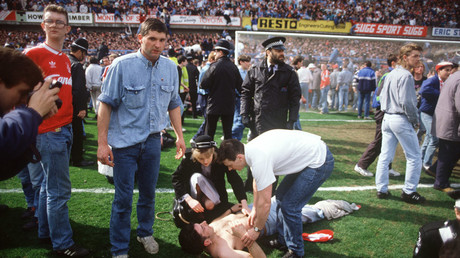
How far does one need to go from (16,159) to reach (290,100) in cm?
343

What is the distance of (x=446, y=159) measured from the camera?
4473 millimetres

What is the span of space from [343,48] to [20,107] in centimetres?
1157

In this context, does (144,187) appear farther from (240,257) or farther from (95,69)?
(95,69)

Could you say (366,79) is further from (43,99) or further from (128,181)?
(43,99)

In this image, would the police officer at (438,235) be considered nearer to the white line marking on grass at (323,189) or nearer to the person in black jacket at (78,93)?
the white line marking on grass at (323,189)

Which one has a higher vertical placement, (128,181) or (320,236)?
(128,181)

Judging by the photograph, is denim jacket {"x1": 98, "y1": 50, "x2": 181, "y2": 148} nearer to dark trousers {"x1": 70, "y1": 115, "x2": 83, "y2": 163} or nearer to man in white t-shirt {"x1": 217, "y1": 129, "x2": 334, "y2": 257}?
man in white t-shirt {"x1": 217, "y1": 129, "x2": 334, "y2": 257}

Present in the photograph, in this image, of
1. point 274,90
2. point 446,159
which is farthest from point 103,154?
point 446,159

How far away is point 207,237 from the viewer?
9.08 ft

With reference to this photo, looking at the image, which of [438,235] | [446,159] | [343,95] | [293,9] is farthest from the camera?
[293,9]

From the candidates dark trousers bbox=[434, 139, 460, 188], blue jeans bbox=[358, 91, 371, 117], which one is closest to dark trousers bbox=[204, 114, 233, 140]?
dark trousers bbox=[434, 139, 460, 188]

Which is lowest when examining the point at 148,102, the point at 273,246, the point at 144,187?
the point at 273,246

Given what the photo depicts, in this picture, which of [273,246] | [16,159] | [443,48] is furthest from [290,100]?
[443,48]

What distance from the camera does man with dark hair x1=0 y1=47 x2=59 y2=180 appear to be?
131cm
